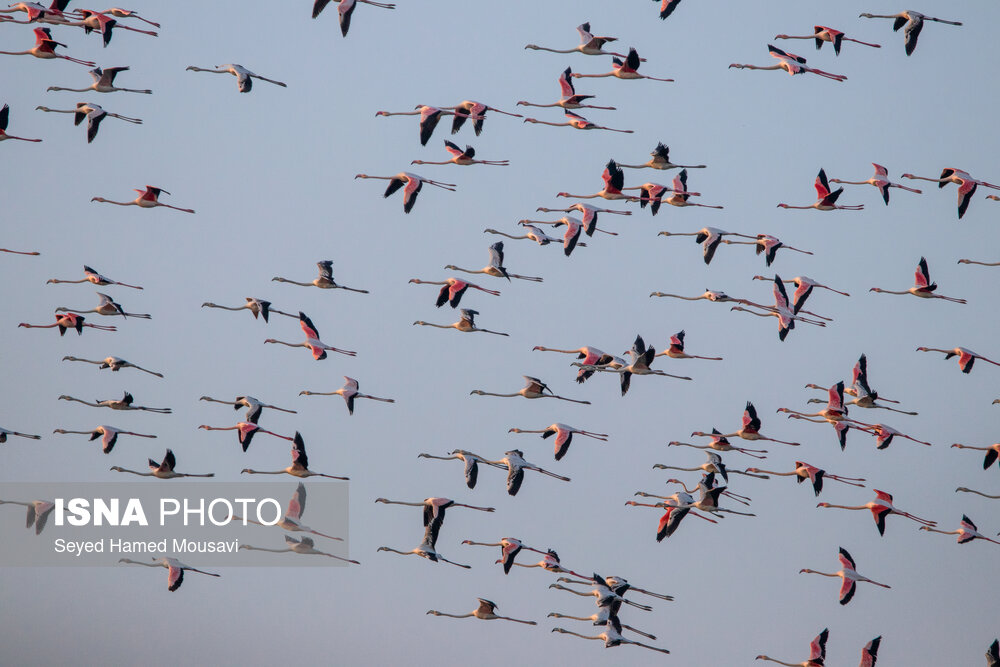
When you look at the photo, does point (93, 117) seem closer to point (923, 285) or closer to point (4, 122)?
point (4, 122)

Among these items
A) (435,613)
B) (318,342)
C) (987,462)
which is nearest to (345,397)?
(318,342)

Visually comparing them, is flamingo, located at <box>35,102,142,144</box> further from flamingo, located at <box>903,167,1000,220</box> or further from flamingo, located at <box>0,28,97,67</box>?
flamingo, located at <box>903,167,1000,220</box>

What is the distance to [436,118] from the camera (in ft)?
143

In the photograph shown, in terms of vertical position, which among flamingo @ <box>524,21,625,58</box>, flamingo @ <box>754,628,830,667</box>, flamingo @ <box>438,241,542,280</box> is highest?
flamingo @ <box>524,21,625,58</box>

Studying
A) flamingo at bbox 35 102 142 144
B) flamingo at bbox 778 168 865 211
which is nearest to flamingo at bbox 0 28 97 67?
flamingo at bbox 35 102 142 144

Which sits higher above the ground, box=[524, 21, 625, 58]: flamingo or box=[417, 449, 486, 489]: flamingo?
box=[524, 21, 625, 58]: flamingo

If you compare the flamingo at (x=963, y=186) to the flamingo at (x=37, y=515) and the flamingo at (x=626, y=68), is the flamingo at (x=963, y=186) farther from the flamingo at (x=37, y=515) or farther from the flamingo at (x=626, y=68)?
the flamingo at (x=37, y=515)

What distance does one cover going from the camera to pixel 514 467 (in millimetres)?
43938

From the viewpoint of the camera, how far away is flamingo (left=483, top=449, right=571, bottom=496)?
43562 mm

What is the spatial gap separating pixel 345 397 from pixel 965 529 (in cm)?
1506

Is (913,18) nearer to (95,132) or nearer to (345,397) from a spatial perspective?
(345,397)

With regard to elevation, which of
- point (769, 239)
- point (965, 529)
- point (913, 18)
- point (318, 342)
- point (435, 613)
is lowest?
point (435, 613)

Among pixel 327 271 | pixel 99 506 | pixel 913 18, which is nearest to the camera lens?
pixel 913 18

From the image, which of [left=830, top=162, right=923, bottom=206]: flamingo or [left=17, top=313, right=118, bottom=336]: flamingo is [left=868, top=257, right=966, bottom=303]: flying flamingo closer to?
[left=830, top=162, right=923, bottom=206]: flamingo
